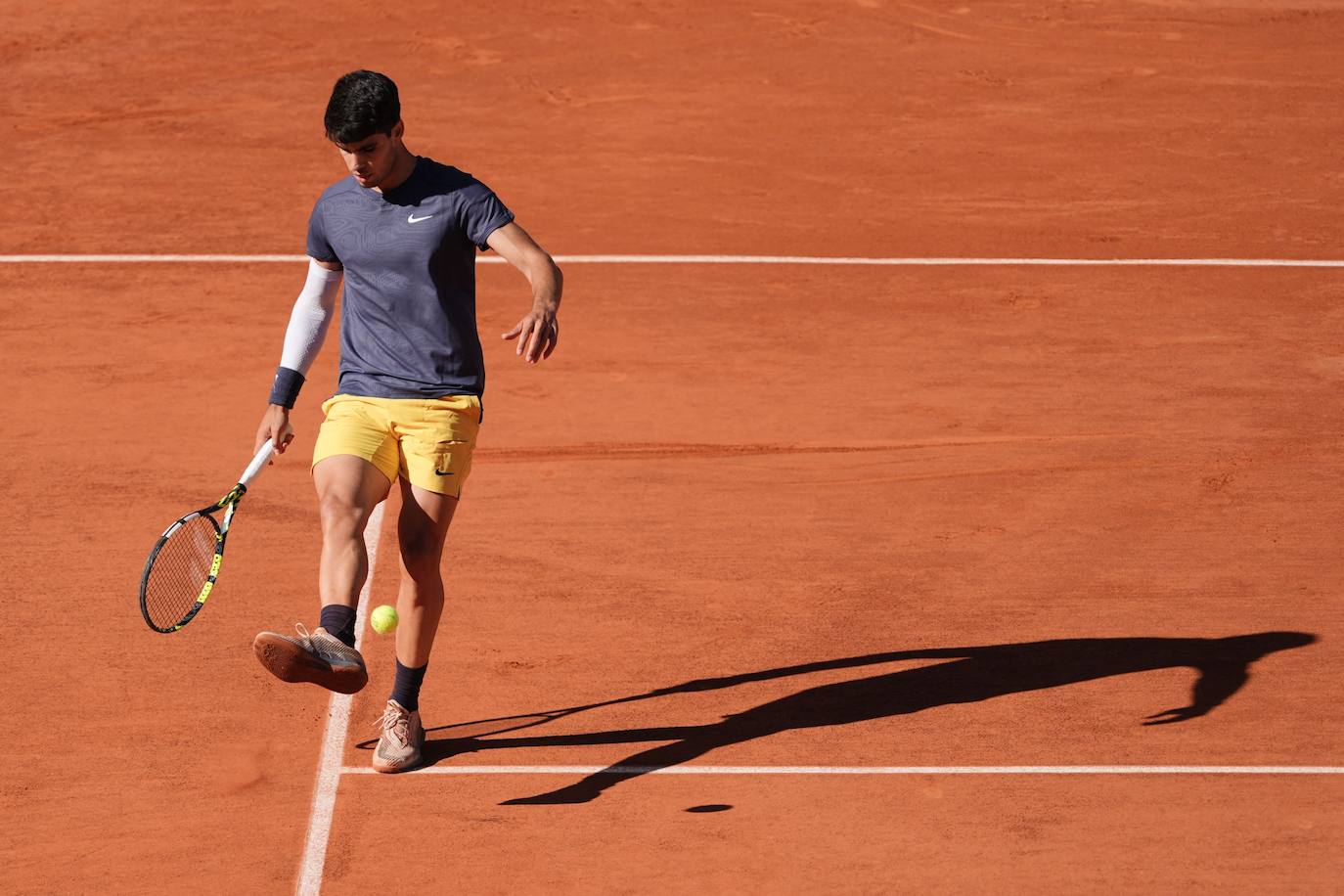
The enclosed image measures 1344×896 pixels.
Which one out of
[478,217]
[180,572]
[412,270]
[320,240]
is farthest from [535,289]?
[180,572]

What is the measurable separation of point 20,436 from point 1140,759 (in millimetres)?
6231

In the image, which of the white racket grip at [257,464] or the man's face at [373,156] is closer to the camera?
the man's face at [373,156]

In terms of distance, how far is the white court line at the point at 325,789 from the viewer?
20.7ft

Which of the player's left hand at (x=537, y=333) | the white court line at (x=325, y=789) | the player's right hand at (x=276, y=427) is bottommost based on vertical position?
the white court line at (x=325, y=789)

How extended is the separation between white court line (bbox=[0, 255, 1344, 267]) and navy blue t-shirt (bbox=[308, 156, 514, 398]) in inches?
234

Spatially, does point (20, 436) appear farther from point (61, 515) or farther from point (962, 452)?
point (962, 452)

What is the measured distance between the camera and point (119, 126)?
1482 centimetres

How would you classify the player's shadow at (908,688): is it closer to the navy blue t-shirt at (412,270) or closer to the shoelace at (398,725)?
the shoelace at (398,725)

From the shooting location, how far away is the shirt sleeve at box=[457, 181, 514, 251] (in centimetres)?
635

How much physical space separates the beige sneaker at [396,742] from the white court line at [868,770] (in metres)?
0.06

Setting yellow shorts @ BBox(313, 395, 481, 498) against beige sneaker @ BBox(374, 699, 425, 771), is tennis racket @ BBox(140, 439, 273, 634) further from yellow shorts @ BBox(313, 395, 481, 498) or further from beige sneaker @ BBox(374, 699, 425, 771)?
beige sneaker @ BBox(374, 699, 425, 771)

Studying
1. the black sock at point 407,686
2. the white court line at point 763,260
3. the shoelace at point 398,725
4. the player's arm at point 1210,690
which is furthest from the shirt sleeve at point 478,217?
the white court line at point 763,260

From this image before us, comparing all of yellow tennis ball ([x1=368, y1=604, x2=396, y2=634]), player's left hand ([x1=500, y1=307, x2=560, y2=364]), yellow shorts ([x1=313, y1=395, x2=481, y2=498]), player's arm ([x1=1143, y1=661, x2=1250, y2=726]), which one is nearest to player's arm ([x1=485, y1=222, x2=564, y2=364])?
player's left hand ([x1=500, y1=307, x2=560, y2=364])

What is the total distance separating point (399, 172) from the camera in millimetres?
6410
